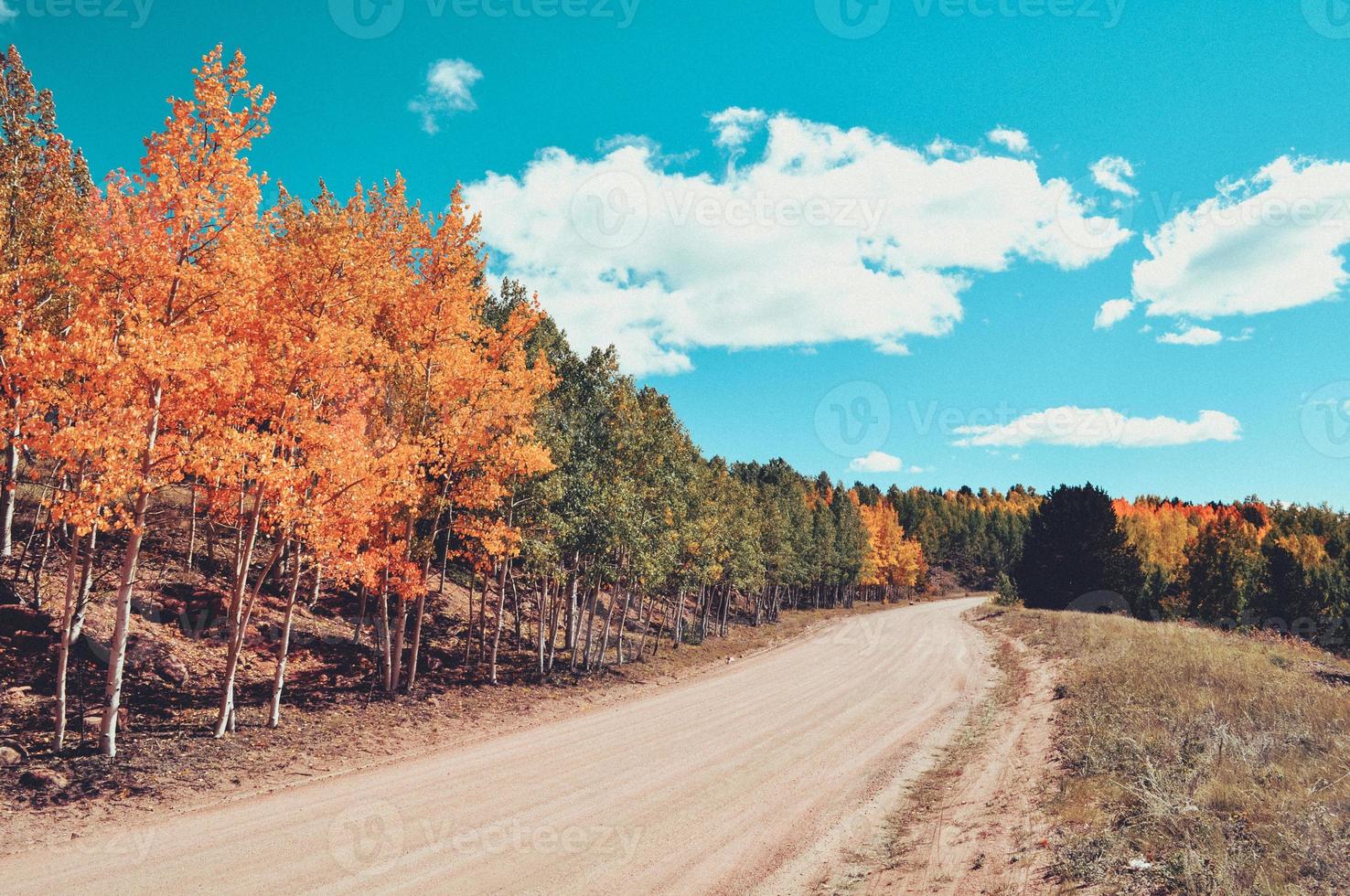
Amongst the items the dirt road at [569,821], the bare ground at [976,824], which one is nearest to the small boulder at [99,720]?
the dirt road at [569,821]

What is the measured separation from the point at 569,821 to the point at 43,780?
31.3ft

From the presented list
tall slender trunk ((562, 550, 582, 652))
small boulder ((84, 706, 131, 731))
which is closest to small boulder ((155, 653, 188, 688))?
small boulder ((84, 706, 131, 731))

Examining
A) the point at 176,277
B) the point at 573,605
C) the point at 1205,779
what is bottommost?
the point at 573,605

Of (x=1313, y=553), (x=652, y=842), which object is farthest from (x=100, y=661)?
(x=1313, y=553)

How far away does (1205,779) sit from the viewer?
10688 millimetres

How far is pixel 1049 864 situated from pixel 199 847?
1293 centimetres

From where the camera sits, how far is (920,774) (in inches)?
567

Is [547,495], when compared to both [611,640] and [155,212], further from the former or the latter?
[611,640]

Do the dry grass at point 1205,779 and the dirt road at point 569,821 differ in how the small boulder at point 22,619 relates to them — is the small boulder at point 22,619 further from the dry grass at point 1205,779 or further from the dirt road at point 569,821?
the dry grass at point 1205,779

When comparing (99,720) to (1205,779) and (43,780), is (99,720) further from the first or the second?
(1205,779)

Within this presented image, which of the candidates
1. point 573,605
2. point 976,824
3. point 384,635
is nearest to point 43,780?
point 384,635

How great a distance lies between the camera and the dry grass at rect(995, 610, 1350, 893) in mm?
7844

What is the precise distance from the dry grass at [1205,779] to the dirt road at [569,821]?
11.8 feet

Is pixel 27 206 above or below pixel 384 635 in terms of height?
above
